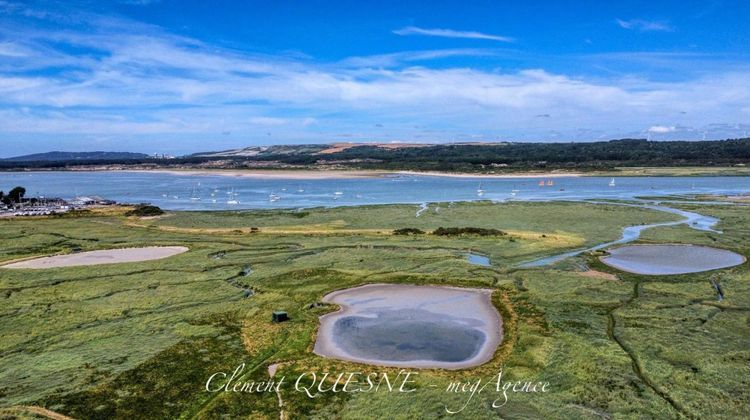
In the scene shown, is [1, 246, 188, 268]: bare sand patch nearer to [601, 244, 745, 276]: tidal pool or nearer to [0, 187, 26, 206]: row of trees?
[601, 244, 745, 276]: tidal pool

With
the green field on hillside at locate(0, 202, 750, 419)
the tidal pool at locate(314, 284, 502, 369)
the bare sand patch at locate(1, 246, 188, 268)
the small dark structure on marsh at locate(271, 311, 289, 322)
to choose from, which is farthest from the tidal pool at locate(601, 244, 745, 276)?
the bare sand patch at locate(1, 246, 188, 268)

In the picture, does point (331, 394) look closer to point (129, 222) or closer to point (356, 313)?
point (356, 313)

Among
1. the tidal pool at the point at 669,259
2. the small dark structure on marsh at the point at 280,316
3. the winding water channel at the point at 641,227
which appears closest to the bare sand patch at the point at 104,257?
the small dark structure on marsh at the point at 280,316

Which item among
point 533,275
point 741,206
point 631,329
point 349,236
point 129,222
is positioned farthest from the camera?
point 741,206

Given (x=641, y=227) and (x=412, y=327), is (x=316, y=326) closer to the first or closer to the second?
(x=412, y=327)

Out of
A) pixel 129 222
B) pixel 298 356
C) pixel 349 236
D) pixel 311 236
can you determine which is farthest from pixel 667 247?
pixel 129 222
